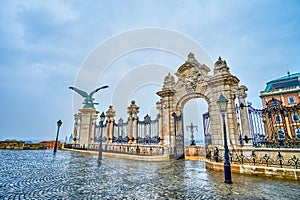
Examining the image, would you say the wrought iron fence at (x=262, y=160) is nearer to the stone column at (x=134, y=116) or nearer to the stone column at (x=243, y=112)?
the stone column at (x=243, y=112)

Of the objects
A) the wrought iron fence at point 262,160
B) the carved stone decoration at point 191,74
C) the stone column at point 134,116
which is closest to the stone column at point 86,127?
the stone column at point 134,116

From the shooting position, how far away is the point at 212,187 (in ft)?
18.8

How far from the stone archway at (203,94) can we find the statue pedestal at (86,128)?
10.7 m

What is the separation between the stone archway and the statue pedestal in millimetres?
10664

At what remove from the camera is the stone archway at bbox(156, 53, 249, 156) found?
11.3 m

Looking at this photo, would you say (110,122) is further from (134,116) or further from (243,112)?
(243,112)

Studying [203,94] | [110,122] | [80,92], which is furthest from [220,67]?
[80,92]

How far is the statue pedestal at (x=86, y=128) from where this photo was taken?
2156cm

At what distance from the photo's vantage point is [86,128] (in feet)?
71.2

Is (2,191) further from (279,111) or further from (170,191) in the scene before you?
(279,111)

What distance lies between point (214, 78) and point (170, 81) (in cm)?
432

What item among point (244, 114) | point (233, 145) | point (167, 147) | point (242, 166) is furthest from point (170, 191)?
point (244, 114)

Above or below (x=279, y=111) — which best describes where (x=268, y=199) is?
below

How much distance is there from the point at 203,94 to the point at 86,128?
52.2 feet
